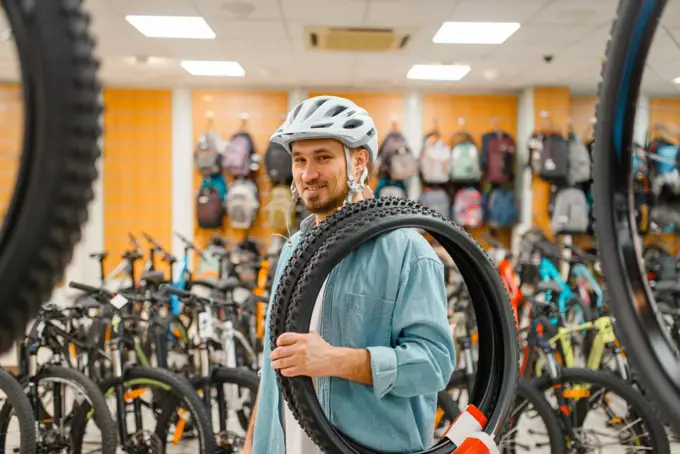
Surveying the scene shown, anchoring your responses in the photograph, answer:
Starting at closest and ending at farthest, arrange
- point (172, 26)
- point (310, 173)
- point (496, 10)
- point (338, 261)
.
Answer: point (338, 261)
point (310, 173)
point (496, 10)
point (172, 26)

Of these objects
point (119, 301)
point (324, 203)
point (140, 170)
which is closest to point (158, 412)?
point (119, 301)

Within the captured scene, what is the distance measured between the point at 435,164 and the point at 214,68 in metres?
2.72

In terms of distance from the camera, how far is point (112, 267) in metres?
7.72

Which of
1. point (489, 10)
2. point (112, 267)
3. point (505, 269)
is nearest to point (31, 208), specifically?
point (505, 269)

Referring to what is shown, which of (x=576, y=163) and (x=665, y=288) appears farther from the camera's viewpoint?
(x=576, y=163)

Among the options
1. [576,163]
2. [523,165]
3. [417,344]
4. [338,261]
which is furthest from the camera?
[523,165]

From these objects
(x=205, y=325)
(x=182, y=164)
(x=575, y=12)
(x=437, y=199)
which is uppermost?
(x=575, y=12)

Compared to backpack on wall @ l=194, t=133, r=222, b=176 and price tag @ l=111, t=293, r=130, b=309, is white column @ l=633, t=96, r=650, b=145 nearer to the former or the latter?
price tag @ l=111, t=293, r=130, b=309

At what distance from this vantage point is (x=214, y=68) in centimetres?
654

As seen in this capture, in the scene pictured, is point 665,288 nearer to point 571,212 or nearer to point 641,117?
point 641,117

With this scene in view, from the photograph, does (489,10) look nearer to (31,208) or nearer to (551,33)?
(551,33)

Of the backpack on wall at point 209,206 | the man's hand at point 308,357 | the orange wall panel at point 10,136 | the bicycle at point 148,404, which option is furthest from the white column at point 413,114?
the orange wall panel at point 10,136

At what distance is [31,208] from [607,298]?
1.69 ft

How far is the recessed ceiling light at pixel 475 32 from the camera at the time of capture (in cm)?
479
